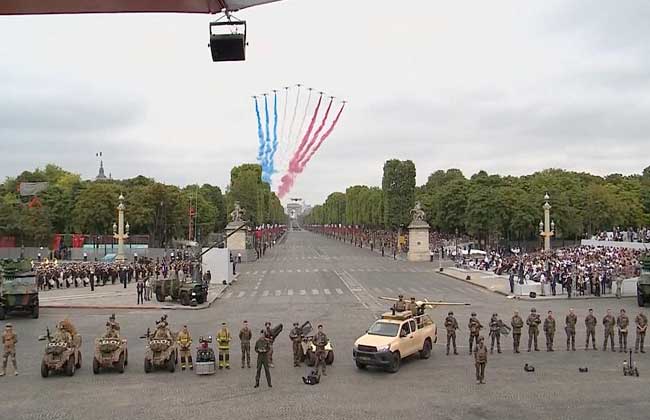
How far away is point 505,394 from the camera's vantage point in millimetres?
16250

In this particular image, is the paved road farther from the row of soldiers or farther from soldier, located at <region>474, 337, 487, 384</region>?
the row of soldiers

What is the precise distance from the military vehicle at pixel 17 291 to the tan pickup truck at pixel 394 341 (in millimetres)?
19184

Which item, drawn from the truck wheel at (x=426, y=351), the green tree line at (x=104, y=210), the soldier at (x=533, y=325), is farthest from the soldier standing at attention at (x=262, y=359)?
the green tree line at (x=104, y=210)

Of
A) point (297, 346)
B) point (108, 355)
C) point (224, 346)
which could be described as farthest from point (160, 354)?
point (297, 346)

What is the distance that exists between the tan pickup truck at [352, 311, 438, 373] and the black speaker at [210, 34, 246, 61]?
9514 mm

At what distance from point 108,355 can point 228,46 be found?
34.5 ft

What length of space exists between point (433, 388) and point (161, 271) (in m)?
39.1

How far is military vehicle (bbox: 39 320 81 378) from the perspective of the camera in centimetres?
1856

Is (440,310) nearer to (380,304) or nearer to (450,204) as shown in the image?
(380,304)

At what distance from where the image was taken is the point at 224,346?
64.6ft

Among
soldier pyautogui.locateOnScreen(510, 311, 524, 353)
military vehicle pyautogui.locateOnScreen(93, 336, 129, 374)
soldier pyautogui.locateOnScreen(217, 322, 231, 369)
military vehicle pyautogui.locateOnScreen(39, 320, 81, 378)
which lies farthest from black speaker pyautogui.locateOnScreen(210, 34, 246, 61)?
soldier pyautogui.locateOnScreen(510, 311, 524, 353)

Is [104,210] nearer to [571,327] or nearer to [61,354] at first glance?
[61,354]

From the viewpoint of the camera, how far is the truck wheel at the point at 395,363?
1892 cm

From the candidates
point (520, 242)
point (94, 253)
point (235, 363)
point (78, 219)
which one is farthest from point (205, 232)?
point (235, 363)
